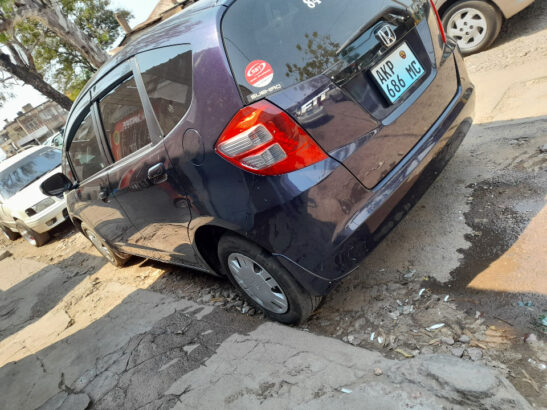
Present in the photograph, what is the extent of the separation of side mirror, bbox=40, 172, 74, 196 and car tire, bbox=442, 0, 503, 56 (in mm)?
5055

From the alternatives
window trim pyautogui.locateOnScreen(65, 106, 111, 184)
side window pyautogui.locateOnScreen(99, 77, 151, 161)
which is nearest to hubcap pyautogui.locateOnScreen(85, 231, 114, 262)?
window trim pyautogui.locateOnScreen(65, 106, 111, 184)

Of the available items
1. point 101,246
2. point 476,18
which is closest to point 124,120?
point 101,246

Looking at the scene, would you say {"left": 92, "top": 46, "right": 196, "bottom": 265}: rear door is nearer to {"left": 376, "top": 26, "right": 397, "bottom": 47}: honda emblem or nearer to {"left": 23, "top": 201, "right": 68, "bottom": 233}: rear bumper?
{"left": 376, "top": 26, "right": 397, "bottom": 47}: honda emblem

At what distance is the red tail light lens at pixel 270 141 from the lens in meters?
1.66

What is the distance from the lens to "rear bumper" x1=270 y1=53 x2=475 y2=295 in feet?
5.79

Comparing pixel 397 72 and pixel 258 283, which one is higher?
pixel 397 72

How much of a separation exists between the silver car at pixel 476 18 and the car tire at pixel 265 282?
4.55m

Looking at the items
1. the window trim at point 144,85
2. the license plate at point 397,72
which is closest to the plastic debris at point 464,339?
the license plate at point 397,72

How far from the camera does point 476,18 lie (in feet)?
16.3

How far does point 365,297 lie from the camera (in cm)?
228

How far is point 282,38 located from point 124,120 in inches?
51.5

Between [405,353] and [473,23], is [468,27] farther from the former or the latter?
[405,353]

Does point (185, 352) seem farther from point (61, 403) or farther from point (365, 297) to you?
point (365, 297)

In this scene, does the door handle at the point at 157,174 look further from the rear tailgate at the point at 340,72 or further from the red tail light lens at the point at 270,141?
the rear tailgate at the point at 340,72
